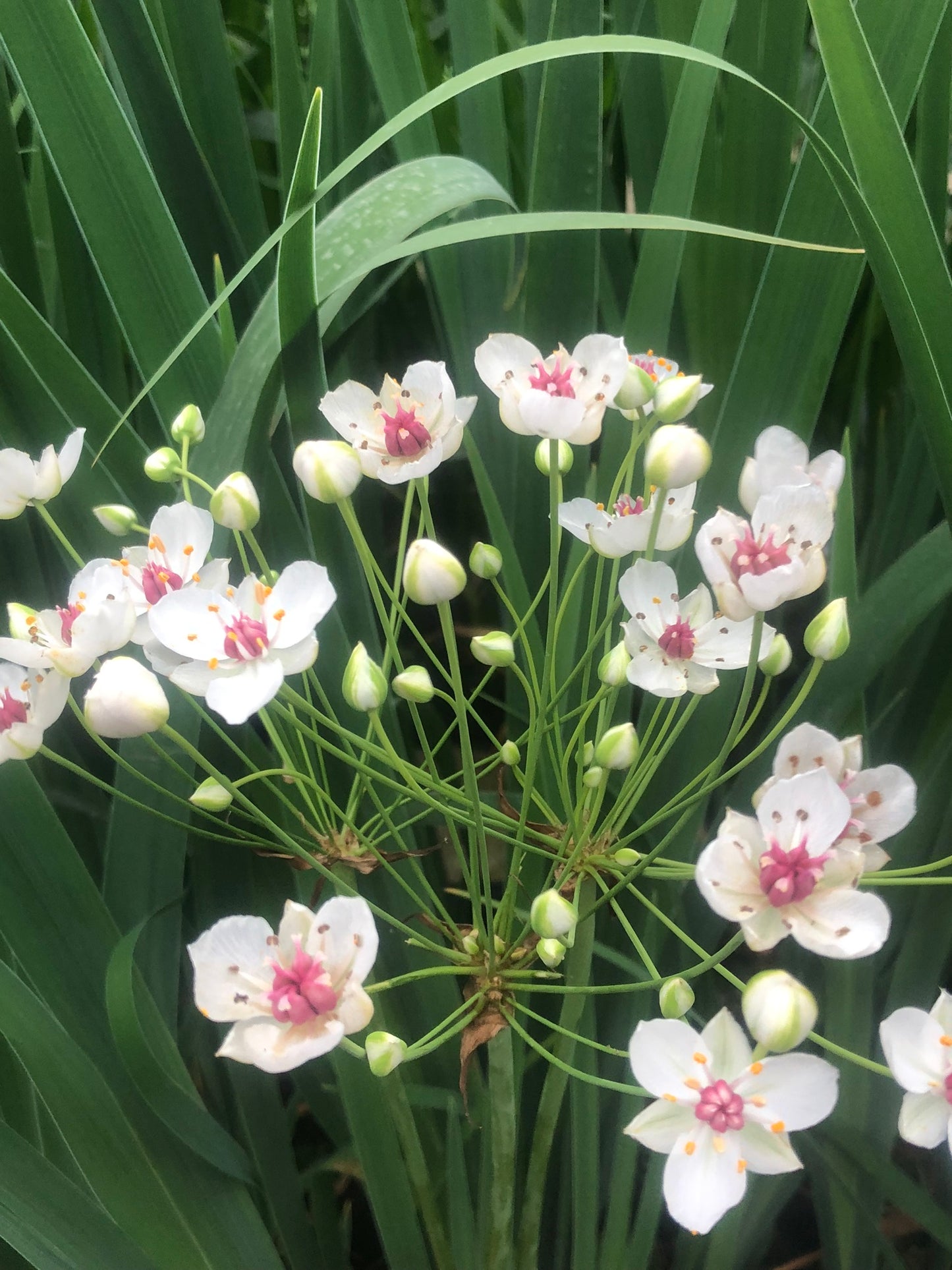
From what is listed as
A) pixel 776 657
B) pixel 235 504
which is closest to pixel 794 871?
pixel 776 657

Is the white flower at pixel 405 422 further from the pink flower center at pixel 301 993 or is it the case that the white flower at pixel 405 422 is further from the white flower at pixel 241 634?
the pink flower center at pixel 301 993

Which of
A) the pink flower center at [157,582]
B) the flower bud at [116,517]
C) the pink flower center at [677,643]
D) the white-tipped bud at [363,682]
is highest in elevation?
the pink flower center at [677,643]

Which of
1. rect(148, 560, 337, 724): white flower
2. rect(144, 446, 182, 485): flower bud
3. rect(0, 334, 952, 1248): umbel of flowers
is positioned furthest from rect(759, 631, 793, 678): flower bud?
rect(144, 446, 182, 485): flower bud

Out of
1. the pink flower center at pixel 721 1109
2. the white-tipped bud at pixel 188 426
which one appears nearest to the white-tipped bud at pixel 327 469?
the white-tipped bud at pixel 188 426

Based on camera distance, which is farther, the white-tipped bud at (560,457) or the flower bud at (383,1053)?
the white-tipped bud at (560,457)

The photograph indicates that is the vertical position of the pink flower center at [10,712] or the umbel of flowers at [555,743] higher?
the umbel of flowers at [555,743]

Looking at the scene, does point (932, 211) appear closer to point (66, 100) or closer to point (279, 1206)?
point (66, 100)

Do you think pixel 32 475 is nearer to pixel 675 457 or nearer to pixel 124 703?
pixel 124 703
